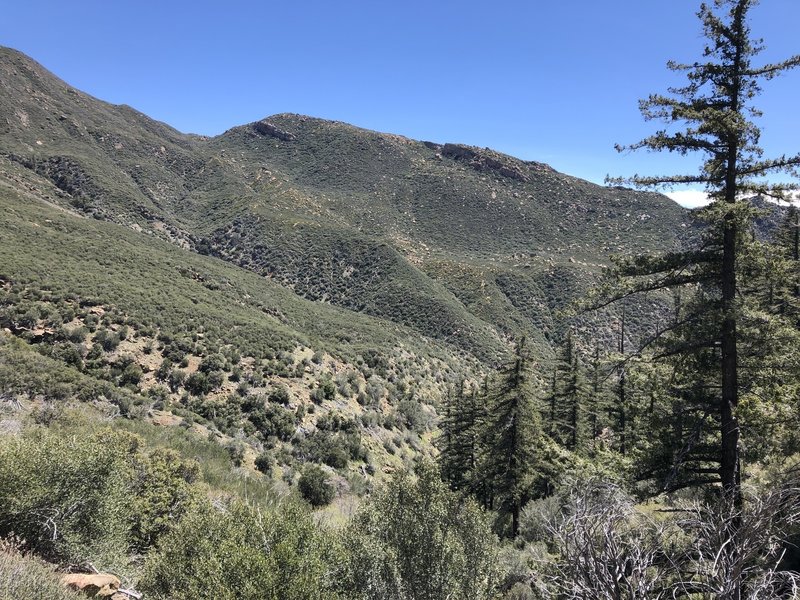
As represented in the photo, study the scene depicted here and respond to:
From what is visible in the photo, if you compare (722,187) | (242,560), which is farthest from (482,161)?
(242,560)

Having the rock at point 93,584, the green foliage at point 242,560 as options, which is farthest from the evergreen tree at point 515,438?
the rock at point 93,584

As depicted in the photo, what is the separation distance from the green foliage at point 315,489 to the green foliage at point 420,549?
11654 mm

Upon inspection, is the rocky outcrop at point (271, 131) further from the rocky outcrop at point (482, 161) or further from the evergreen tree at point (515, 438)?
the evergreen tree at point (515, 438)

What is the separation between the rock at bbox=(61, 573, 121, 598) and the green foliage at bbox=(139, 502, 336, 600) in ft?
1.91

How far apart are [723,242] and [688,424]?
134 inches

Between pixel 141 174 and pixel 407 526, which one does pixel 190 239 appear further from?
pixel 407 526

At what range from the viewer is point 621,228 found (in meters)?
105

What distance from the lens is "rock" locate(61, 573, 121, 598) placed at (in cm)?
695

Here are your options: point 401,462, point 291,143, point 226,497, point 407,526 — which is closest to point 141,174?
point 291,143

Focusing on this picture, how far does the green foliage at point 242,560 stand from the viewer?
5824 mm

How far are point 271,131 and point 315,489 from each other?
14938cm

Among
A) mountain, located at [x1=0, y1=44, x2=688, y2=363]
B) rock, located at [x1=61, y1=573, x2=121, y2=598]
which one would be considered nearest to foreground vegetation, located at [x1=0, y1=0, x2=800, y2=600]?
rock, located at [x1=61, y1=573, x2=121, y2=598]

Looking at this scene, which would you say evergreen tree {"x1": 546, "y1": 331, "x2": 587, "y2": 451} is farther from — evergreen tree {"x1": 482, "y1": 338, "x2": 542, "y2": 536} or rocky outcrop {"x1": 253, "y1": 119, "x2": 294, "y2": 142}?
rocky outcrop {"x1": 253, "y1": 119, "x2": 294, "y2": 142}

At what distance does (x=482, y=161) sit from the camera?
137250 mm
